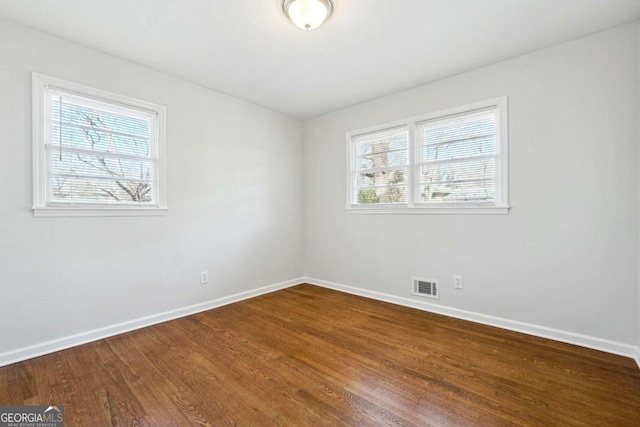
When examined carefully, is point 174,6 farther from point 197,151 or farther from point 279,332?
point 279,332

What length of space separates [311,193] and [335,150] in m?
0.78

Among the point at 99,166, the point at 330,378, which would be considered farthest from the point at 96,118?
the point at 330,378

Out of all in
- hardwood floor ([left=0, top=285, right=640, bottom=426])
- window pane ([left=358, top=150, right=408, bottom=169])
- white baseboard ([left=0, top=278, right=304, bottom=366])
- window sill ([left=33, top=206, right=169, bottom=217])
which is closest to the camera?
hardwood floor ([left=0, top=285, right=640, bottom=426])

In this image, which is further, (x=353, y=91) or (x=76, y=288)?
(x=353, y=91)

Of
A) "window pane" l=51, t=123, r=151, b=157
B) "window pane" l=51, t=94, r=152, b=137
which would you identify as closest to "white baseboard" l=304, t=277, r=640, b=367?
"window pane" l=51, t=123, r=151, b=157

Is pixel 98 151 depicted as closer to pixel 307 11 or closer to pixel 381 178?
pixel 307 11

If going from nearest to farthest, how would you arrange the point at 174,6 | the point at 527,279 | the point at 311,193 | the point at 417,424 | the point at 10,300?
the point at 417,424 → the point at 174,6 → the point at 10,300 → the point at 527,279 → the point at 311,193

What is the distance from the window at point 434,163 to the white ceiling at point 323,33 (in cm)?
52

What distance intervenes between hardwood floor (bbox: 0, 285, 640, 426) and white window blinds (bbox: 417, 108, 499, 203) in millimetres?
1392

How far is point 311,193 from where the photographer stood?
455cm

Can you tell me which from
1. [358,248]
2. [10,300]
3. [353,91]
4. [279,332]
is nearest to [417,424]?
[279,332]

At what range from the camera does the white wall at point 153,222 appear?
88.7 inches

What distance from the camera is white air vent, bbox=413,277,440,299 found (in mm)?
3268

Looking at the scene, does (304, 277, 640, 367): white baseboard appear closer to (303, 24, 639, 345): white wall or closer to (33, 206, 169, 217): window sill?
(303, 24, 639, 345): white wall
